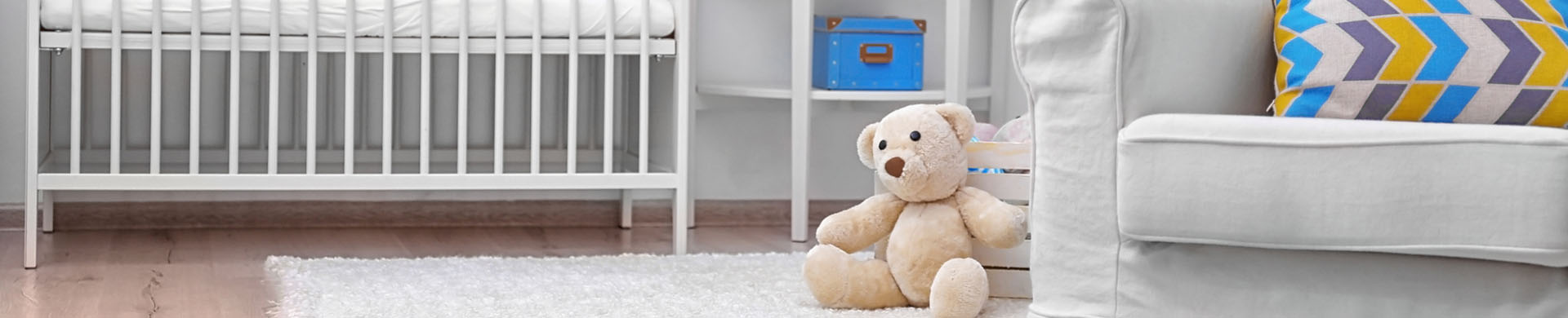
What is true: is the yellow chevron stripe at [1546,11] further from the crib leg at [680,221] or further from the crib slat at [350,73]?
the crib slat at [350,73]

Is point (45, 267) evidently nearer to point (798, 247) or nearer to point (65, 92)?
point (65, 92)

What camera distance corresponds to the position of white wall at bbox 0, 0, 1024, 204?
2717mm

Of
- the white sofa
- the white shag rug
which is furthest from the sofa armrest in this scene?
the white shag rug

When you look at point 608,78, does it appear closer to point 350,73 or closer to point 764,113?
point 350,73

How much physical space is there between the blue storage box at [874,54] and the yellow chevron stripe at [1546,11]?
120 cm

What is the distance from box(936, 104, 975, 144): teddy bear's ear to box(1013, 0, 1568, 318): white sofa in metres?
0.20

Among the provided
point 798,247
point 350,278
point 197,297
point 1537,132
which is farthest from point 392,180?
point 1537,132

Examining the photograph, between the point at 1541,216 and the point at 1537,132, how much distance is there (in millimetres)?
66

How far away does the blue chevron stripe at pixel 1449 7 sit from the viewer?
1.38 metres

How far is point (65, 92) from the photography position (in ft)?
8.11

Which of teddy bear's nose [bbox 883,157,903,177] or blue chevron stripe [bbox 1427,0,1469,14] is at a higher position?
blue chevron stripe [bbox 1427,0,1469,14]

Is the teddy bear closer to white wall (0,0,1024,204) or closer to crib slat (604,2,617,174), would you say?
crib slat (604,2,617,174)

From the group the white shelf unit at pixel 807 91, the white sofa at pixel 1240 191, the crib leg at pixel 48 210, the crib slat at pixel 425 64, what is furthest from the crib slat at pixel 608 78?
the crib leg at pixel 48 210

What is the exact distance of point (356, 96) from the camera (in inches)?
102
